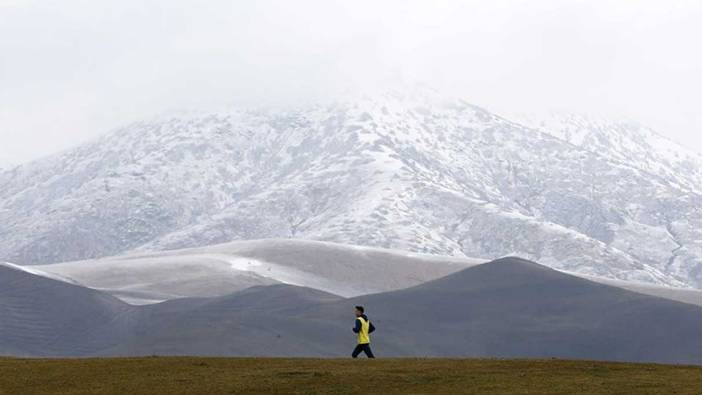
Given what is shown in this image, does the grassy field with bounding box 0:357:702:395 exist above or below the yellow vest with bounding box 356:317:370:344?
below

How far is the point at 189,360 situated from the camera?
63906 millimetres

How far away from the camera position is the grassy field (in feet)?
175

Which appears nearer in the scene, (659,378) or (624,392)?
(624,392)

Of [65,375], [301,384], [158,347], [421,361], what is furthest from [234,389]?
[158,347]

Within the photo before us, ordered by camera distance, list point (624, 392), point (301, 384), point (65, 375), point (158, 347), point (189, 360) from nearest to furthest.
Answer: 1. point (624, 392)
2. point (301, 384)
3. point (65, 375)
4. point (189, 360)
5. point (158, 347)

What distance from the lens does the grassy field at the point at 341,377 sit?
2100 inches

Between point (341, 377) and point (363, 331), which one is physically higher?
point (363, 331)

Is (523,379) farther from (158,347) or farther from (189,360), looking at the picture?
(158,347)

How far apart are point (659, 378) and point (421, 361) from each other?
12632 millimetres

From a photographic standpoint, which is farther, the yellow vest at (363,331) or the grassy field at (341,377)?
the yellow vest at (363,331)

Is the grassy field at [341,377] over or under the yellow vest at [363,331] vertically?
under

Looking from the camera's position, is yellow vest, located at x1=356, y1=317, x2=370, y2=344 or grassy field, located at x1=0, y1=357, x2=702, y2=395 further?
yellow vest, located at x1=356, y1=317, x2=370, y2=344

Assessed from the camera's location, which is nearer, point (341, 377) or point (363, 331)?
point (341, 377)

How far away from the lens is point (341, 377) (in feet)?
185
